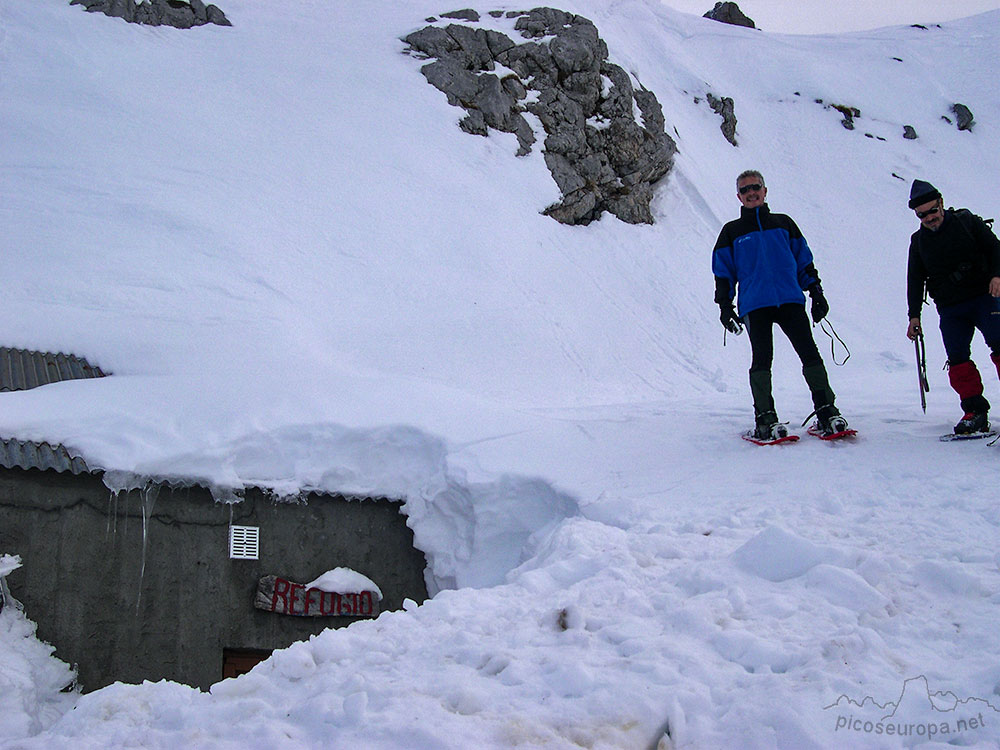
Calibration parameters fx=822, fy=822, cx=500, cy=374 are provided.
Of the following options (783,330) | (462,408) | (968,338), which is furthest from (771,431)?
(462,408)

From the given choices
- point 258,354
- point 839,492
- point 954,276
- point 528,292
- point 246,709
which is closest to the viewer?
point 246,709

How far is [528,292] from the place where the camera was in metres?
12.2

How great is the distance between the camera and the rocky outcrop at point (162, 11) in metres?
16.0

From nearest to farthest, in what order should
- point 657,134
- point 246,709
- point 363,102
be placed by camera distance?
point 246,709 < point 363,102 < point 657,134

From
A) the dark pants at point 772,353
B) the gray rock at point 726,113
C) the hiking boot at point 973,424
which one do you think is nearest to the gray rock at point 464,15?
the gray rock at point 726,113

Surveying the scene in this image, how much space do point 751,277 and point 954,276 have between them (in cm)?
125

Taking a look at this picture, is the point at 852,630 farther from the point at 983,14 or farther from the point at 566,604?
the point at 983,14

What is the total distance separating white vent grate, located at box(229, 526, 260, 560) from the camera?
18.2ft

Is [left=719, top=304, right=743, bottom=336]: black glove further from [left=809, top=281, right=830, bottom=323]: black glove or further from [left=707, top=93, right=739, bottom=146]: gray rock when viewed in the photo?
[left=707, top=93, right=739, bottom=146]: gray rock

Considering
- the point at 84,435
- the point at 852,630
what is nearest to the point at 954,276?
the point at 852,630

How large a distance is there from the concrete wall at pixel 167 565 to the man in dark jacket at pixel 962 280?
3.81m

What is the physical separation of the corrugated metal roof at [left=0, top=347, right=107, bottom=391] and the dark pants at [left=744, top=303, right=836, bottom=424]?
16.3 ft

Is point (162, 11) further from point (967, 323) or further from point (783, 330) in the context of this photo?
point (967, 323)

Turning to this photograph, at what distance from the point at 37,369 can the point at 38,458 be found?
1540 millimetres
